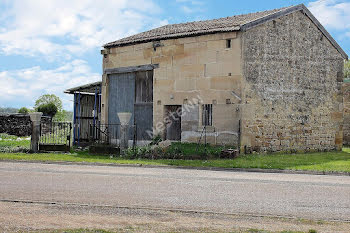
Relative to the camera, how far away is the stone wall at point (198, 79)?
19969mm

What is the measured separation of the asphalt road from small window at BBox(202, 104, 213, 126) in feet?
27.8

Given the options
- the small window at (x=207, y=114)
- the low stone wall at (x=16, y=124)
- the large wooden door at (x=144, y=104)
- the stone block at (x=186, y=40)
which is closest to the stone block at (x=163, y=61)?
the large wooden door at (x=144, y=104)

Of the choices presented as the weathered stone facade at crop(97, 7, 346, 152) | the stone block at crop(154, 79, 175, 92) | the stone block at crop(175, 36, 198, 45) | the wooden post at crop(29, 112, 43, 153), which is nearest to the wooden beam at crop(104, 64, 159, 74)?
the weathered stone facade at crop(97, 7, 346, 152)

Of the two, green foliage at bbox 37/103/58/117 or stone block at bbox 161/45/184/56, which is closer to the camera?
stone block at bbox 161/45/184/56

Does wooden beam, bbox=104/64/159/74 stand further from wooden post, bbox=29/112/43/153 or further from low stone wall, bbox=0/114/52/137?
low stone wall, bbox=0/114/52/137

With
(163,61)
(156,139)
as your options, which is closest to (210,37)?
(163,61)

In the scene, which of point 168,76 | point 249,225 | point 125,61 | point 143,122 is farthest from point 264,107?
point 249,225

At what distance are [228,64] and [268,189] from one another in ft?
36.7

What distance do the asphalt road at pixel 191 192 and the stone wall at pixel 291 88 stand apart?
859 centimetres

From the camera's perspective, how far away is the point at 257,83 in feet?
66.4

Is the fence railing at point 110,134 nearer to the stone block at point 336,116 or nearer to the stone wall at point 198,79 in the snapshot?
the stone wall at point 198,79

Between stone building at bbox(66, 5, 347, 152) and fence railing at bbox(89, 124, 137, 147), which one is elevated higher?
stone building at bbox(66, 5, 347, 152)

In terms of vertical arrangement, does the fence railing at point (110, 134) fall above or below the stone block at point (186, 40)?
below

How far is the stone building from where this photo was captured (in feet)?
65.7
